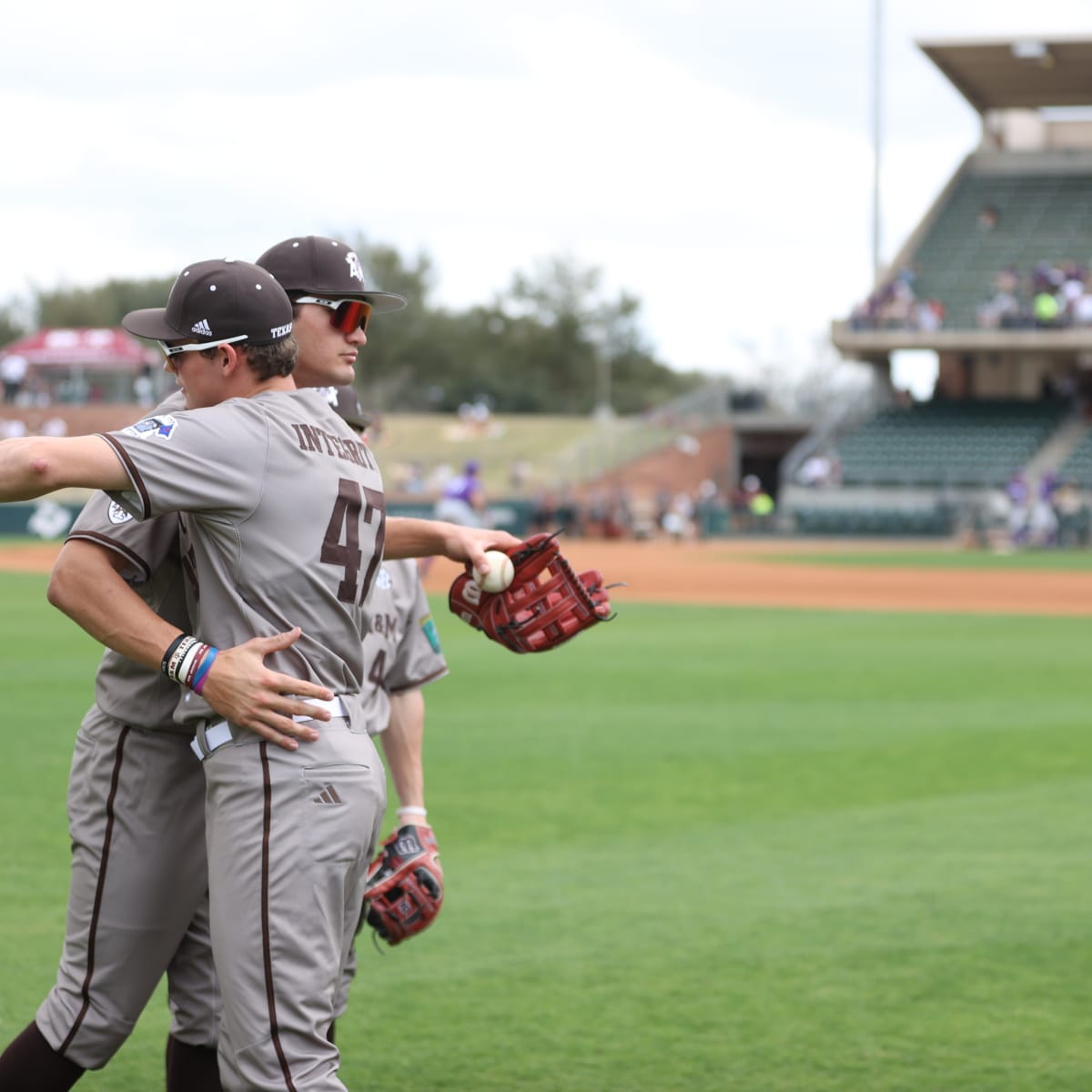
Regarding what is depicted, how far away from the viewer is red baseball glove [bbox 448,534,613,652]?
12.6 feet

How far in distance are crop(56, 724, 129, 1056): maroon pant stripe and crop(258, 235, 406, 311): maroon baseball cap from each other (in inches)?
43.0

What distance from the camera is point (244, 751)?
10.5 feet

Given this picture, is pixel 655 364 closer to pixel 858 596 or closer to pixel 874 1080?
pixel 858 596

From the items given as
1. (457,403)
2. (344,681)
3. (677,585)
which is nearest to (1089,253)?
(677,585)

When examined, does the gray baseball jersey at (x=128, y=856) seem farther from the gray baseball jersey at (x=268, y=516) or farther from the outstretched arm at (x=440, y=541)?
the outstretched arm at (x=440, y=541)

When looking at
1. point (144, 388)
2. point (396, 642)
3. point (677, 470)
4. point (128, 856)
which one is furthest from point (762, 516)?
point (128, 856)

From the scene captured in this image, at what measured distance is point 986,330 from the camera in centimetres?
4259

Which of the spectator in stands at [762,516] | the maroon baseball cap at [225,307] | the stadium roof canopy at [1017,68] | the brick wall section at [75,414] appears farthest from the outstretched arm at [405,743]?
the brick wall section at [75,414]

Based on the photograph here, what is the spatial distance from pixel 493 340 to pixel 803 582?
55.5 meters

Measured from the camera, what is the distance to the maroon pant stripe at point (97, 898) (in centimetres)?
351

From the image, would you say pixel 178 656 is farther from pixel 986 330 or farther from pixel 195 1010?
pixel 986 330

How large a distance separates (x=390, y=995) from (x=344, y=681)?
2.41m

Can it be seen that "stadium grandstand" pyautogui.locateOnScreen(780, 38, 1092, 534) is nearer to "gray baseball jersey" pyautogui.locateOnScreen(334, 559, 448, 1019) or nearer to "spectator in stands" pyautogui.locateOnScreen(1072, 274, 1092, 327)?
"spectator in stands" pyautogui.locateOnScreen(1072, 274, 1092, 327)

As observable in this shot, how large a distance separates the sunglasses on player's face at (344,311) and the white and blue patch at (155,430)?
67cm
